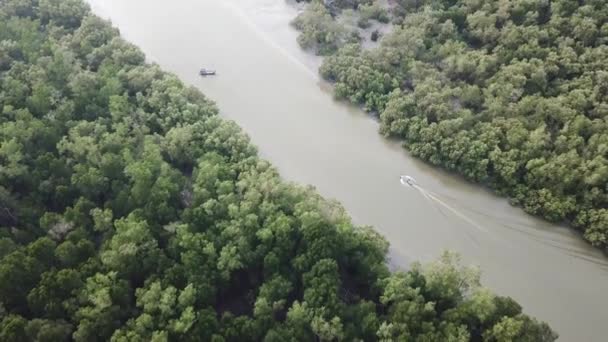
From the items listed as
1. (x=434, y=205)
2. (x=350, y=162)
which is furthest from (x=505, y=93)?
(x=350, y=162)

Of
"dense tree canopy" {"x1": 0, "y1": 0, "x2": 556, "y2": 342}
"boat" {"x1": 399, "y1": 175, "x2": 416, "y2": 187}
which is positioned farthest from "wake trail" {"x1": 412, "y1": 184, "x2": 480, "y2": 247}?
"dense tree canopy" {"x1": 0, "y1": 0, "x2": 556, "y2": 342}

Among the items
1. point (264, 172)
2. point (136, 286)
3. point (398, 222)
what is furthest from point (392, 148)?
point (136, 286)

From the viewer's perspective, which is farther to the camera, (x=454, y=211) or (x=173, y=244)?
(x=454, y=211)

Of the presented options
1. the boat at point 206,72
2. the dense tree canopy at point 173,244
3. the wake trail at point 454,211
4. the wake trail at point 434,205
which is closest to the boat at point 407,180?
the wake trail at point 434,205

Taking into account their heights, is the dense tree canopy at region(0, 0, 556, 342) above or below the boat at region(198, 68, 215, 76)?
below

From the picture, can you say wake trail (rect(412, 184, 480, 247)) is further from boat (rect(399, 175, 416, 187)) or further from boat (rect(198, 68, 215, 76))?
boat (rect(198, 68, 215, 76))

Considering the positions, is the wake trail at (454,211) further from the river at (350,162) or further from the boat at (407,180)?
the boat at (407,180)

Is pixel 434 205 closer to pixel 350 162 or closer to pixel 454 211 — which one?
pixel 454 211
